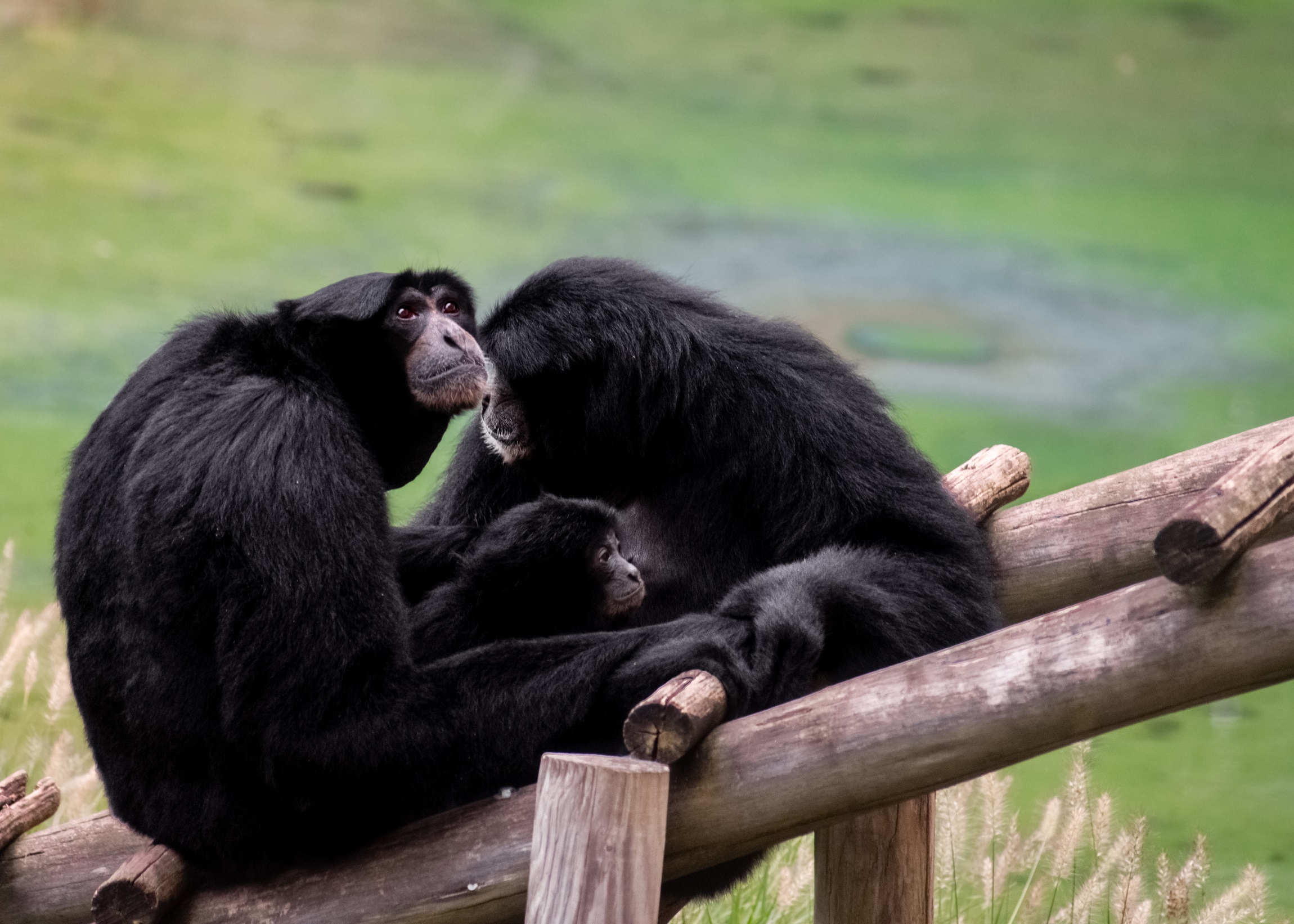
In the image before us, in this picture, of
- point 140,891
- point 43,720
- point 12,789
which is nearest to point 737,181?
point 43,720

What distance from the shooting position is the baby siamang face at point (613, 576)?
3.37 meters

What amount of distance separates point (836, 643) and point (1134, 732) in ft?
17.0

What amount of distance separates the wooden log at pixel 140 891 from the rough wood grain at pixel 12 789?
0.60 m

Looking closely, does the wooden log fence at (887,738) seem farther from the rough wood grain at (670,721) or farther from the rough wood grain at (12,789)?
the rough wood grain at (12,789)

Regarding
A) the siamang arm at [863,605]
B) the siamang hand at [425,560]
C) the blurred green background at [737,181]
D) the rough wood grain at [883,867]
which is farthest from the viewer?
the blurred green background at [737,181]

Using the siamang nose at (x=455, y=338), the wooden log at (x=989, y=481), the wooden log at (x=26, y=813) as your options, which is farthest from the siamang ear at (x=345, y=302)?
the wooden log at (x=989, y=481)

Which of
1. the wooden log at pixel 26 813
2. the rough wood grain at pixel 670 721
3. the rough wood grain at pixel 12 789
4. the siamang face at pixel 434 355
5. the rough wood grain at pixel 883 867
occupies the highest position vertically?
the siamang face at pixel 434 355

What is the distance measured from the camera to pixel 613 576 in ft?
11.1

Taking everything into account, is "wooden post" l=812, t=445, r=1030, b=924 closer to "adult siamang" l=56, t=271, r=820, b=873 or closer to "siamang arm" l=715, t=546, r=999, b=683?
"siamang arm" l=715, t=546, r=999, b=683

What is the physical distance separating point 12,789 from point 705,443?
1.74 m

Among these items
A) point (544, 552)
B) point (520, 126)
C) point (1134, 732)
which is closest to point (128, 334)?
point (520, 126)

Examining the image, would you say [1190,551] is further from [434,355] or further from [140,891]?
[140,891]

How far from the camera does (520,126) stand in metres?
11.5

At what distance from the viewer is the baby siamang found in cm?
330
